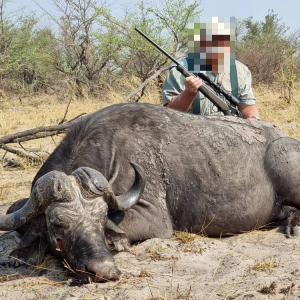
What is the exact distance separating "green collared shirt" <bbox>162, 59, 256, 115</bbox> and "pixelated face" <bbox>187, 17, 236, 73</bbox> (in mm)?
138

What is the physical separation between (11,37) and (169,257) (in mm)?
20694

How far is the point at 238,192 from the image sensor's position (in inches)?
199

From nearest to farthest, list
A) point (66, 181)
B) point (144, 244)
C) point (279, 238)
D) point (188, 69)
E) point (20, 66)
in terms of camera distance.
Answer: point (66, 181)
point (144, 244)
point (279, 238)
point (188, 69)
point (20, 66)

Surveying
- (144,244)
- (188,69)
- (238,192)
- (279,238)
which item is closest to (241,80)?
(188,69)

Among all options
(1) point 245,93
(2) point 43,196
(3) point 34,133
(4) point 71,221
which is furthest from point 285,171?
(3) point 34,133

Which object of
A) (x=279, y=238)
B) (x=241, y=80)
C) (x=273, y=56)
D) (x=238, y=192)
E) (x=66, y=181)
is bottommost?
(x=279, y=238)

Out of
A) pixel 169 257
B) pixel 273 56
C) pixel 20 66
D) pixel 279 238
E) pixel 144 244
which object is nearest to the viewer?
pixel 169 257

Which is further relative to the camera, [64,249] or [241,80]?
[241,80]

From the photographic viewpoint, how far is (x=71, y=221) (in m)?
3.76

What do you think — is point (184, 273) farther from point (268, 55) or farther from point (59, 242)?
point (268, 55)

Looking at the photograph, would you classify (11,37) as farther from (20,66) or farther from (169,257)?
(169,257)

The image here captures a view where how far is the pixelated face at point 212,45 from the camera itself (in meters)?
6.36

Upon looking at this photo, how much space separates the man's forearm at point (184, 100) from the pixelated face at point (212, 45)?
2.17 feet

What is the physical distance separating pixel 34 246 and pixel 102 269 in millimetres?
885
